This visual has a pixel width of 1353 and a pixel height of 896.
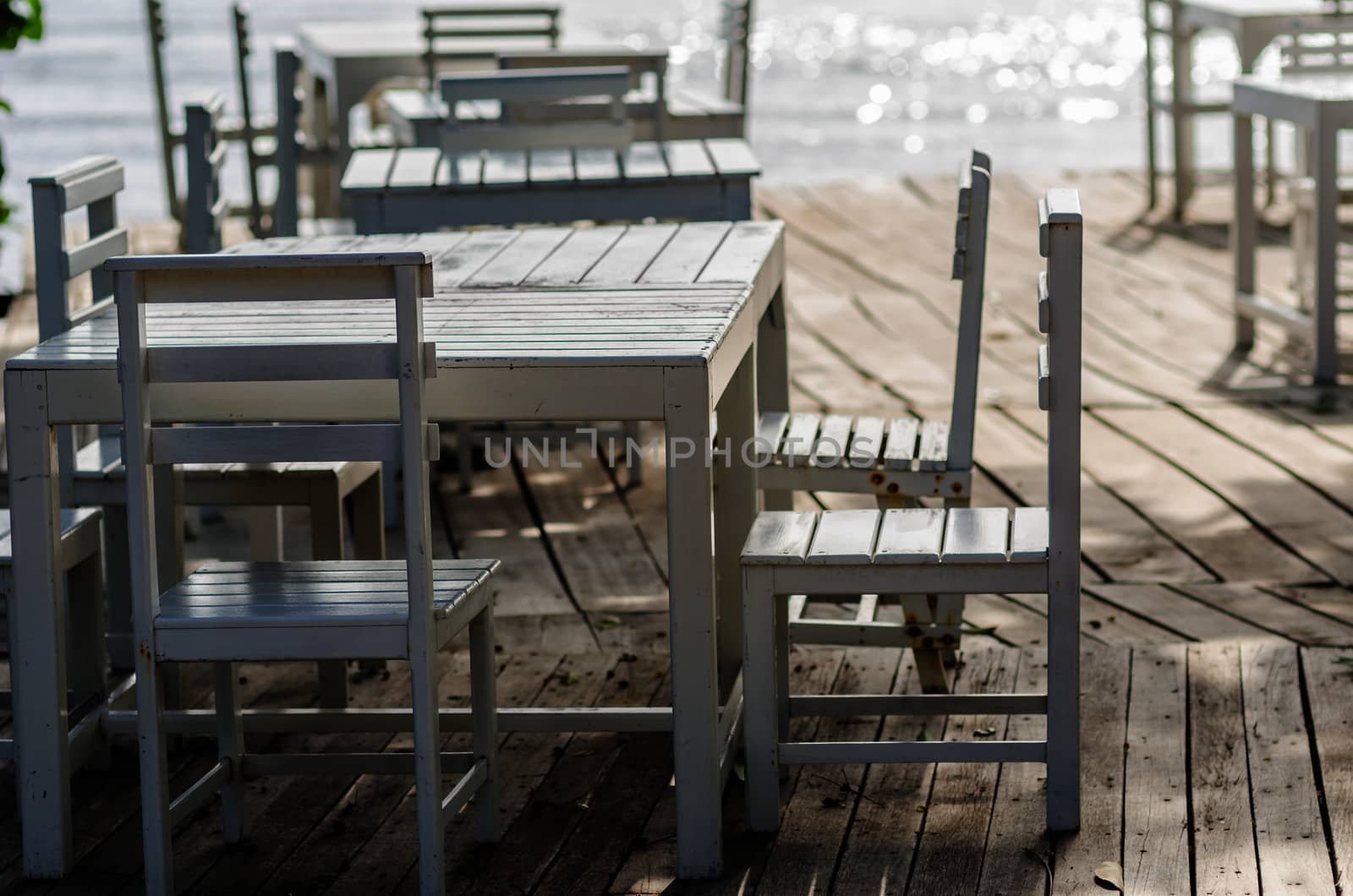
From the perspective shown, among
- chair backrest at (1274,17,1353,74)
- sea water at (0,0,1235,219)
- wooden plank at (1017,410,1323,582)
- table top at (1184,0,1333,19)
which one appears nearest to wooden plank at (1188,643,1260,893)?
wooden plank at (1017,410,1323,582)

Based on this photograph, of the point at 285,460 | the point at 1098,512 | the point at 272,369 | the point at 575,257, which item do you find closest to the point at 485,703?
the point at 285,460

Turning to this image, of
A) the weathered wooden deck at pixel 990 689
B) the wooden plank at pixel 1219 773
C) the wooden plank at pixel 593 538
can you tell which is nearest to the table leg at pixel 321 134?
the weathered wooden deck at pixel 990 689

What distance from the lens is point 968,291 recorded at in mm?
3016

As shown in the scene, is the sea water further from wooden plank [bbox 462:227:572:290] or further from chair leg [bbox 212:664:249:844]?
chair leg [bbox 212:664:249:844]

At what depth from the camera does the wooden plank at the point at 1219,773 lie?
251 cm

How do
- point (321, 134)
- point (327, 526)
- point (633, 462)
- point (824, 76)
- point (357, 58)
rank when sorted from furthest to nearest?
point (824, 76)
point (321, 134)
point (357, 58)
point (633, 462)
point (327, 526)

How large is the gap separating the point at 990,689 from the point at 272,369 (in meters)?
1.56

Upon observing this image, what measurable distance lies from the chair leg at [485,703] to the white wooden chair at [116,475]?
0.47 m

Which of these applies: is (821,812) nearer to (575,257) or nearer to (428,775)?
(428,775)

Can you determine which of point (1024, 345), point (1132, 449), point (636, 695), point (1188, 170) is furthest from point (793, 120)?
point (636, 695)

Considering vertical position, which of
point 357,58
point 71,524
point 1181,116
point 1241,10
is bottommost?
point 71,524

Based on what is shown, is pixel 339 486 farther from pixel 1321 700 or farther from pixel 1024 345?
pixel 1024 345

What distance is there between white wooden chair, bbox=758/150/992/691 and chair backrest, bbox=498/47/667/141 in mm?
1992

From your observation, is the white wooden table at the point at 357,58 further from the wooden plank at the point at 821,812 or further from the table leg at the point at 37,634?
the table leg at the point at 37,634
